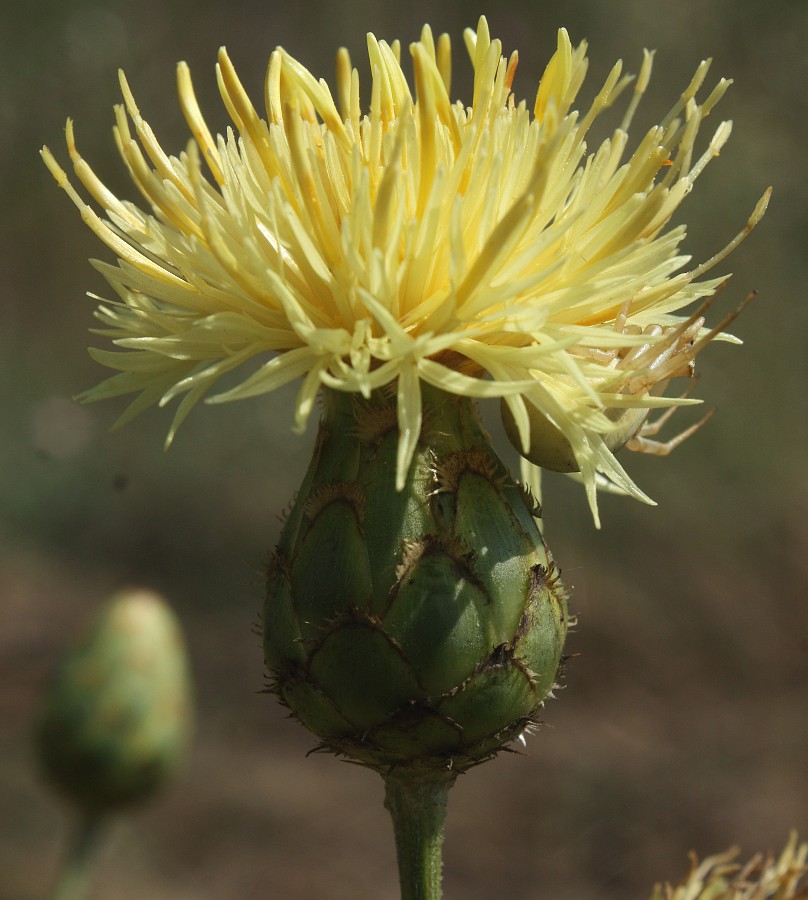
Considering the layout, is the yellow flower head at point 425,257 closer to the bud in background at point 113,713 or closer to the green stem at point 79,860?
the bud in background at point 113,713

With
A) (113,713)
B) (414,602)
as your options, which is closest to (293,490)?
(113,713)

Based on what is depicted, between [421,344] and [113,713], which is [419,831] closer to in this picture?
[421,344]

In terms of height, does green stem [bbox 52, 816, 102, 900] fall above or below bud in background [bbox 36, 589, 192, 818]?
below

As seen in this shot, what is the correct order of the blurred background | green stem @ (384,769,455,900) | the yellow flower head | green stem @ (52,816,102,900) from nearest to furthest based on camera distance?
1. the yellow flower head
2. green stem @ (384,769,455,900)
3. green stem @ (52,816,102,900)
4. the blurred background

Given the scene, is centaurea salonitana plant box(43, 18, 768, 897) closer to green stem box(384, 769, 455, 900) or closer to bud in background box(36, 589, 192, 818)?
green stem box(384, 769, 455, 900)

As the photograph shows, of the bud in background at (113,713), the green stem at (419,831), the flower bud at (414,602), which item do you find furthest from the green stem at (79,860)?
the flower bud at (414,602)

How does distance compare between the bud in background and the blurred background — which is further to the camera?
the blurred background

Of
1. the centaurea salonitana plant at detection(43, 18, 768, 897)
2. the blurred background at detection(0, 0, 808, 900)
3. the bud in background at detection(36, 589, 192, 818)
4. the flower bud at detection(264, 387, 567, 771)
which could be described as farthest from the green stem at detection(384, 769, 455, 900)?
the blurred background at detection(0, 0, 808, 900)
